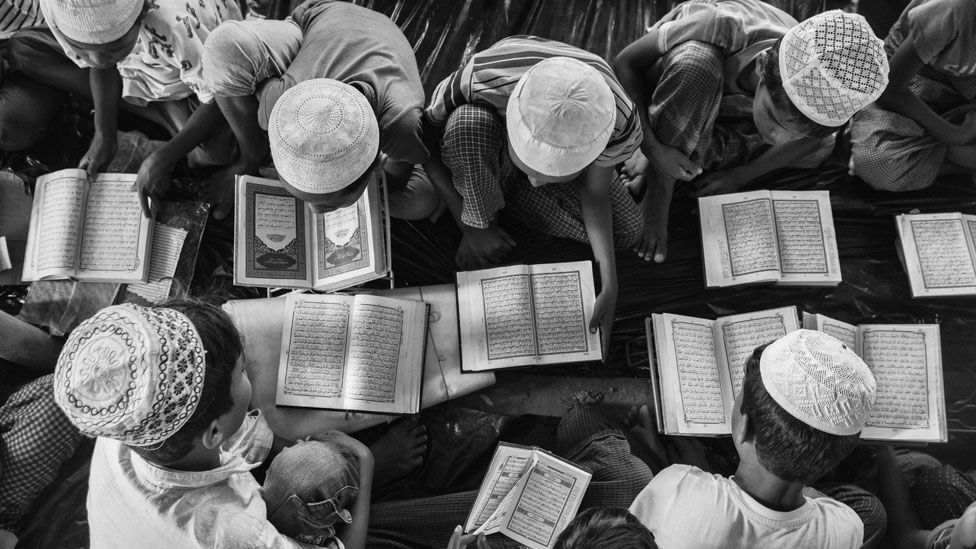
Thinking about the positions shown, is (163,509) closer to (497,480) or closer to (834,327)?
(497,480)

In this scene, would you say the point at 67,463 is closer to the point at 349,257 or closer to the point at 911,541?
the point at 349,257

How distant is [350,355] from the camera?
7.18 ft

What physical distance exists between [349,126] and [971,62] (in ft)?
6.13

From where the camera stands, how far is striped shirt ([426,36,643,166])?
187 cm

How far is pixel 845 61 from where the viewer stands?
182 cm

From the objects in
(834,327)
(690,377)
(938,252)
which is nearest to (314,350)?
(690,377)

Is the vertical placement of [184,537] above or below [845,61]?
below

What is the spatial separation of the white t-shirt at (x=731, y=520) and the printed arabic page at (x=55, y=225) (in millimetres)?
1993

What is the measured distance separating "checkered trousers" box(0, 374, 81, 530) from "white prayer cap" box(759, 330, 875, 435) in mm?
1996

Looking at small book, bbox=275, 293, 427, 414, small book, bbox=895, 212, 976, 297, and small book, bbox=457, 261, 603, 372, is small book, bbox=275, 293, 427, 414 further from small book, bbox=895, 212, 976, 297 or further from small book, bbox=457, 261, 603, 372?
small book, bbox=895, 212, 976, 297

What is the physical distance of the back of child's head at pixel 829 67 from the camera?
71.0 inches

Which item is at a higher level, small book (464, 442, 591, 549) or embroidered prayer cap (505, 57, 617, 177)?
embroidered prayer cap (505, 57, 617, 177)

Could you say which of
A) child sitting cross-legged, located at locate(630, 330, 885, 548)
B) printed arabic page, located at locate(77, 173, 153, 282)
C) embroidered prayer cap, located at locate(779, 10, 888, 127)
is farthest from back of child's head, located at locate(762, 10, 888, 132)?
printed arabic page, located at locate(77, 173, 153, 282)

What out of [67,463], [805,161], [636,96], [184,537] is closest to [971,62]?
[805,161]
